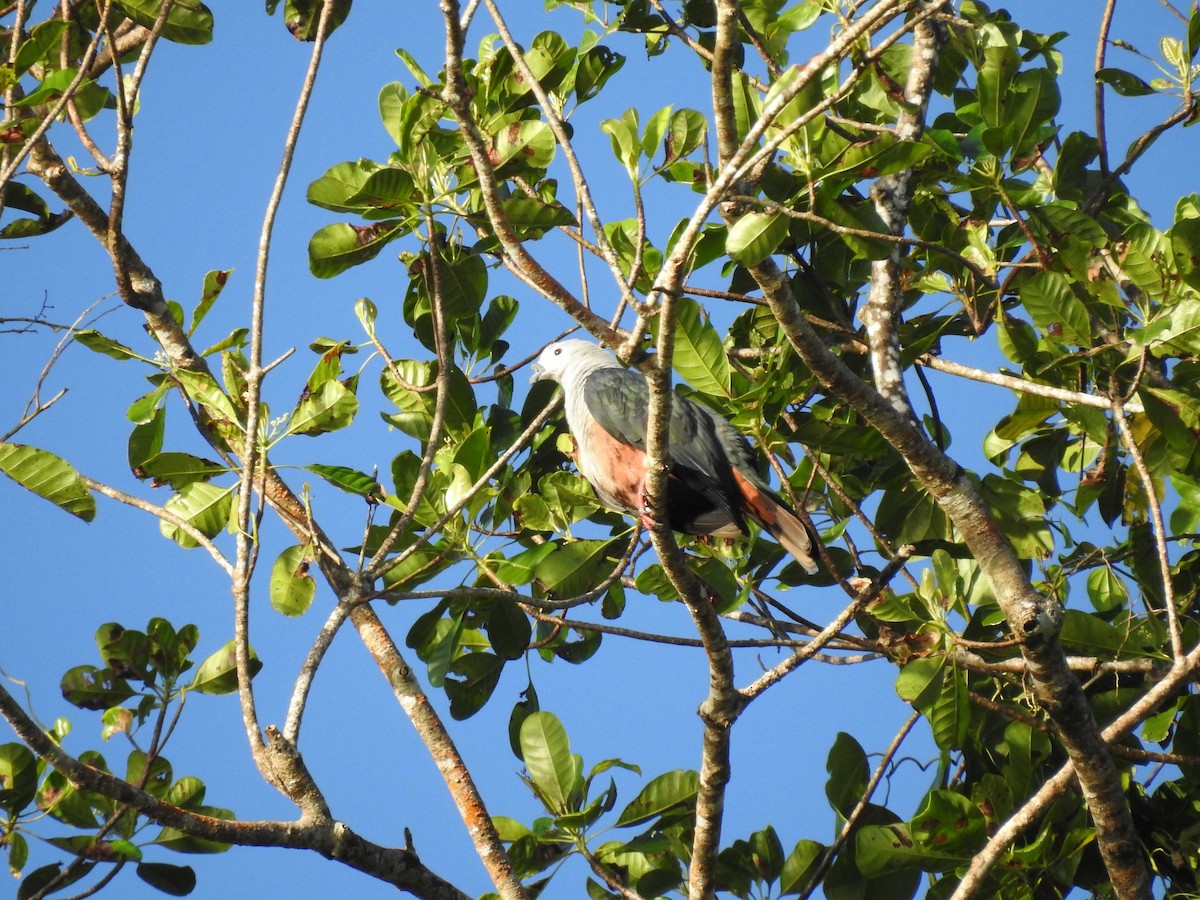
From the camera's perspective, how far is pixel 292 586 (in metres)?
3.38

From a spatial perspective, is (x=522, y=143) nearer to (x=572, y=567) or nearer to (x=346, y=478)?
(x=346, y=478)

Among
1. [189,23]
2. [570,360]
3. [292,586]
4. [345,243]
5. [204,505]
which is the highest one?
[570,360]

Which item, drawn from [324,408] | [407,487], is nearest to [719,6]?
[324,408]

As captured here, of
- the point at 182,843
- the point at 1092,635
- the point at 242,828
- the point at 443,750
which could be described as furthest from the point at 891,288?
the point at 182,843

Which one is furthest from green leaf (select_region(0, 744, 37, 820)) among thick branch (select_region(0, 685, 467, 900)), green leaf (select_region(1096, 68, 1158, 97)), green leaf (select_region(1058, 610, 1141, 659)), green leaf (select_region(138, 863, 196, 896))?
green leaf (select_region(1096, 68, 1158, 97))

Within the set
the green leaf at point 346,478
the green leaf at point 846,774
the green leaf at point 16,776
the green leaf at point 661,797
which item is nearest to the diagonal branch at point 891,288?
the green leaf at point 846,774

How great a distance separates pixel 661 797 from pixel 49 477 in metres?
2.18

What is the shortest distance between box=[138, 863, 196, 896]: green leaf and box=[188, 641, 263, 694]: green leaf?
0.67 meters

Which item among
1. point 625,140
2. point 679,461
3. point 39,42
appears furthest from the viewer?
point 679,461

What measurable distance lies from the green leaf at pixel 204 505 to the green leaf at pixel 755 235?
5.22ft

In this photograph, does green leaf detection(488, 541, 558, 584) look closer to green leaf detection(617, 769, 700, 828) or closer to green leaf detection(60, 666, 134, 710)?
green leaf detection(617, 769, 700, 828)

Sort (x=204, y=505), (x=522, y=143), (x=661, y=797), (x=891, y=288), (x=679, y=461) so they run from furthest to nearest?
1. (x=679, y=461)
2. (x=891, y=288)
3. (x=661, y=797)
4. (x=522, y=143)
5. (x=204, y=505)

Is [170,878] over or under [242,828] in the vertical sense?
over

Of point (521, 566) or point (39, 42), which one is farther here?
point (521, 566)
